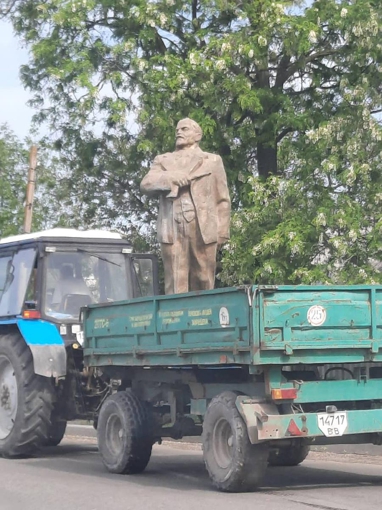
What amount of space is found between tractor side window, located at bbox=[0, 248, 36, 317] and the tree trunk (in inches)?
368

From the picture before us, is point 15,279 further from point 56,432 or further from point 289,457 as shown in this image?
point 289,457

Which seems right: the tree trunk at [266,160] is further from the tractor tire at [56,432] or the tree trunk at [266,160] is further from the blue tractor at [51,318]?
the tractor tire at [56,432]

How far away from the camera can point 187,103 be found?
21.4 meters

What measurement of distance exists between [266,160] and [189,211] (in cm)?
1108

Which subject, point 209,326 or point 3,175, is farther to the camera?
point 3,175

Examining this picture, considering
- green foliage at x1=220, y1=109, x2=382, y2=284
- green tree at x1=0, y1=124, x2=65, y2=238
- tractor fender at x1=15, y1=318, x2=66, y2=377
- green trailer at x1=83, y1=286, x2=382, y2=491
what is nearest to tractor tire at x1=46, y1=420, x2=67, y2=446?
tractor fender at x1=15, y1=318, x2=66, y2=377

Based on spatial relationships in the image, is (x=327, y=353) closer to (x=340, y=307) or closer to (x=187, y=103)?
(x=340, y=307)

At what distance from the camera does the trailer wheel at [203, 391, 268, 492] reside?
956 centimetres

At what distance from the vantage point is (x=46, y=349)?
13008 mm

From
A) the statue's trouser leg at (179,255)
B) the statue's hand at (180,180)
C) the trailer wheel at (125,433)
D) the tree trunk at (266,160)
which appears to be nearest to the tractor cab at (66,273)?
the statue's trouser leg at (179,255)

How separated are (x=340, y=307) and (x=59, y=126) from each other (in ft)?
53.9

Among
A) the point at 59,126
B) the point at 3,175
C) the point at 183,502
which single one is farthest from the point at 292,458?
the point at 3,175

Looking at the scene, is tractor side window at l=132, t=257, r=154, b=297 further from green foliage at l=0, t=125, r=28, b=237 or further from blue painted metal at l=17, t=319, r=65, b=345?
green foliage at l=0, t=125, r=28, b=237

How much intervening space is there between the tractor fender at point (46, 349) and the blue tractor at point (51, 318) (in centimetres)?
1
